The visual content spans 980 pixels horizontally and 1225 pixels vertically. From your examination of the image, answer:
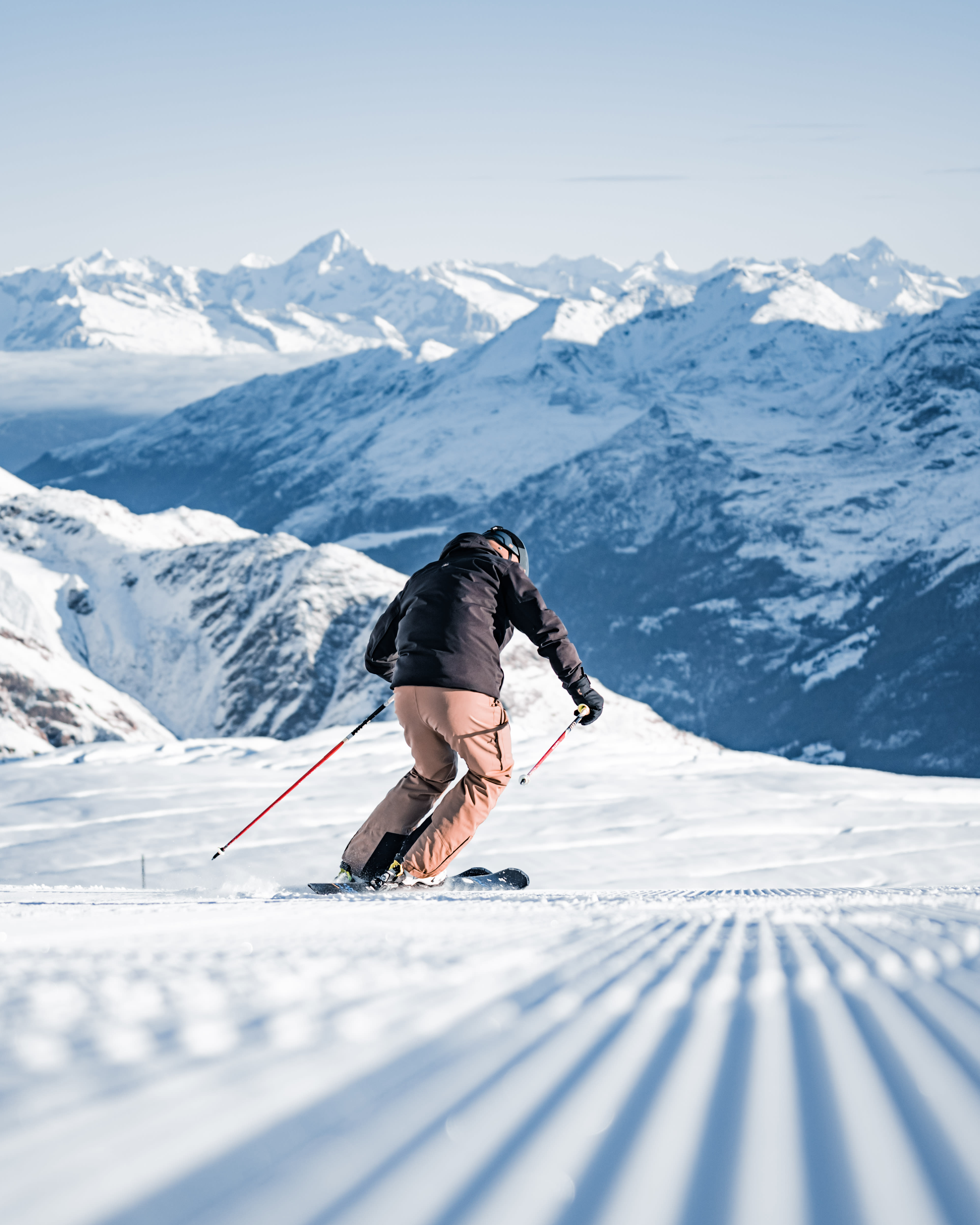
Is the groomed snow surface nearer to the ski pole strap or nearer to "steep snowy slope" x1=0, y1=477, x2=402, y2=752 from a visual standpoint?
the ski pole strap

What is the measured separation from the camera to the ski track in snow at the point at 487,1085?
1.35m

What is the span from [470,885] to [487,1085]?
18.1ft

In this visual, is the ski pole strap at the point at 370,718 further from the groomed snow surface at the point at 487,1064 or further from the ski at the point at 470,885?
the groomed snow surface at the point at 487,1064

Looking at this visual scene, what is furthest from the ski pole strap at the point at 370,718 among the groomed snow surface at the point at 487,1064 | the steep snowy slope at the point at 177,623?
the steep snowy slope at the point at 177,623

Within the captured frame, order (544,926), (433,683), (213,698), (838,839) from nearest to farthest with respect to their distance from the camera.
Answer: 1. (544,926)
2. (433,683)
3. (838,839)
4. (213,698)

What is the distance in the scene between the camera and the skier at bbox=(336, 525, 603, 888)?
629 centimetres

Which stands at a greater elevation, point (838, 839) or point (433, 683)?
point (433, 683)

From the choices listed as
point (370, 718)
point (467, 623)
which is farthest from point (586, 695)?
point (370, 718)

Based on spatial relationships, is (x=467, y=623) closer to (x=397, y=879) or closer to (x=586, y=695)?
(x=586, y=695)

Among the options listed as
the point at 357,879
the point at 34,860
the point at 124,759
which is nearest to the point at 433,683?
the point at 357,879

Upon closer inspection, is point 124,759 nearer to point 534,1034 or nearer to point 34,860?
point 34,860

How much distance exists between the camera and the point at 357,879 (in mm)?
6773

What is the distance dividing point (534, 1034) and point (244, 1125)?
2.55 feet

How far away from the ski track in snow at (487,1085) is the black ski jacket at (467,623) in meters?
3.19
